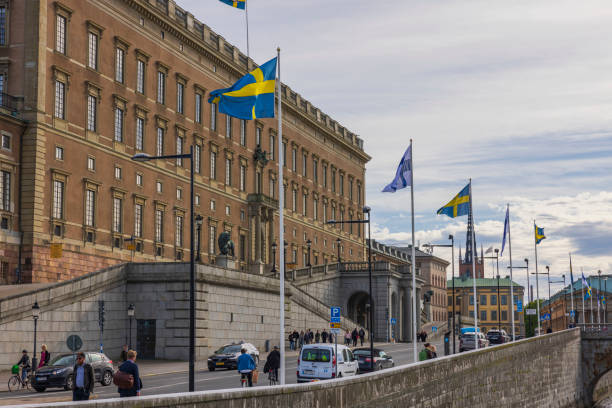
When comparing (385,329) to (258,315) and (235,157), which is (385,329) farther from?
(258,315)

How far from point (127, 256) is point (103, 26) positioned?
53.6ft

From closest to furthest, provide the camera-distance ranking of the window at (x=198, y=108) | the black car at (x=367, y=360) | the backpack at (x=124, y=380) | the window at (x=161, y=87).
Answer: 1. the backpack at (x=124, y=380)
2. the black car at (x=367, y=360)
3. the window at (x=161, y=87)
4. the window at (x=198, y=108)

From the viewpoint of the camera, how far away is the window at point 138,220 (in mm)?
66750

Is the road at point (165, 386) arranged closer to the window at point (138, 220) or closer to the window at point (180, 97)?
the window at point (138, 220)

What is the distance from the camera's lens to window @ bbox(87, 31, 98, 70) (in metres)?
62.2

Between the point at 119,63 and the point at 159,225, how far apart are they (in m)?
12.8

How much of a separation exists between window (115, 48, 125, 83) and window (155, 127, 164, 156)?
21.4 ft

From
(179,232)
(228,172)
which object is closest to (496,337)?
(228,172)

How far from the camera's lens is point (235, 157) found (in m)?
86.2

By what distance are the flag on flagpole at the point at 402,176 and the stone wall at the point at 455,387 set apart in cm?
824

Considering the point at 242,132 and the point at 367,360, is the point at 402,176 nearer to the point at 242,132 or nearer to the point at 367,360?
the point at 367,360

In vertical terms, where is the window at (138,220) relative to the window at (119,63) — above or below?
below

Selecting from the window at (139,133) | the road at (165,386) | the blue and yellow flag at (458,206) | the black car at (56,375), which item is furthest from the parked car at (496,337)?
the black car at (56,375)

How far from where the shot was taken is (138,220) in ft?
221
